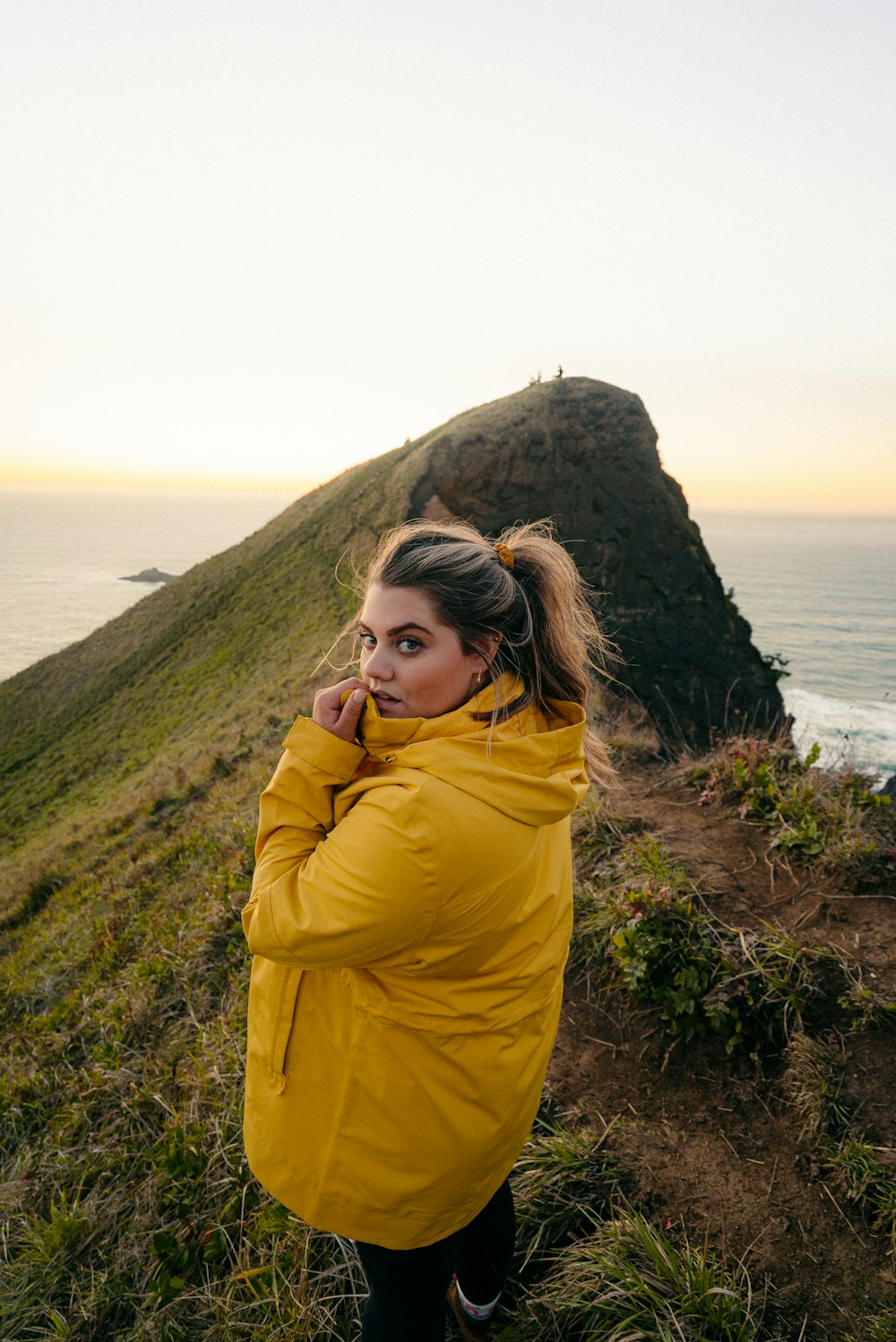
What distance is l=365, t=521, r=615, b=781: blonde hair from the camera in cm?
182

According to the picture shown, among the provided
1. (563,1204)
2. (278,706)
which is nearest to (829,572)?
(278,706)

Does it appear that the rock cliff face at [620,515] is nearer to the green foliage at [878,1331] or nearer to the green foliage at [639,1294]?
the green foliage at [639,1294]

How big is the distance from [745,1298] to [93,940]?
6.68 meters

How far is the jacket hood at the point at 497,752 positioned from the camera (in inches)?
56.4

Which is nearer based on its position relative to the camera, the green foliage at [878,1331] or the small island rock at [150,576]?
the green foliage at [878,1331]

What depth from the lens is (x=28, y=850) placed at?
1395 centimetres

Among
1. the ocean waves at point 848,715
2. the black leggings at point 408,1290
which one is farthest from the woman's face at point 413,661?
the ocean waves at point 848,715

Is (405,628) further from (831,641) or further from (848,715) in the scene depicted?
(831,641)

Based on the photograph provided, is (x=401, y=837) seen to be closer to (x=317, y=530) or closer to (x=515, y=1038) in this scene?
(x=515, y=1038)

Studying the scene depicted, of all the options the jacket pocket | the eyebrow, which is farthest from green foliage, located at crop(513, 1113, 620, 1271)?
the eyebrow

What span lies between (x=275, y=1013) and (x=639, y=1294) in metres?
1.67

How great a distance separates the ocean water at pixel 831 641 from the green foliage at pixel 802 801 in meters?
0.28

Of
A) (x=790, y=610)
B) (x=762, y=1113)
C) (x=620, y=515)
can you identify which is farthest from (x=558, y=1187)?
(x=790, y=610)

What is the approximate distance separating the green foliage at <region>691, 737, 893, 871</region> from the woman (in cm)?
264
